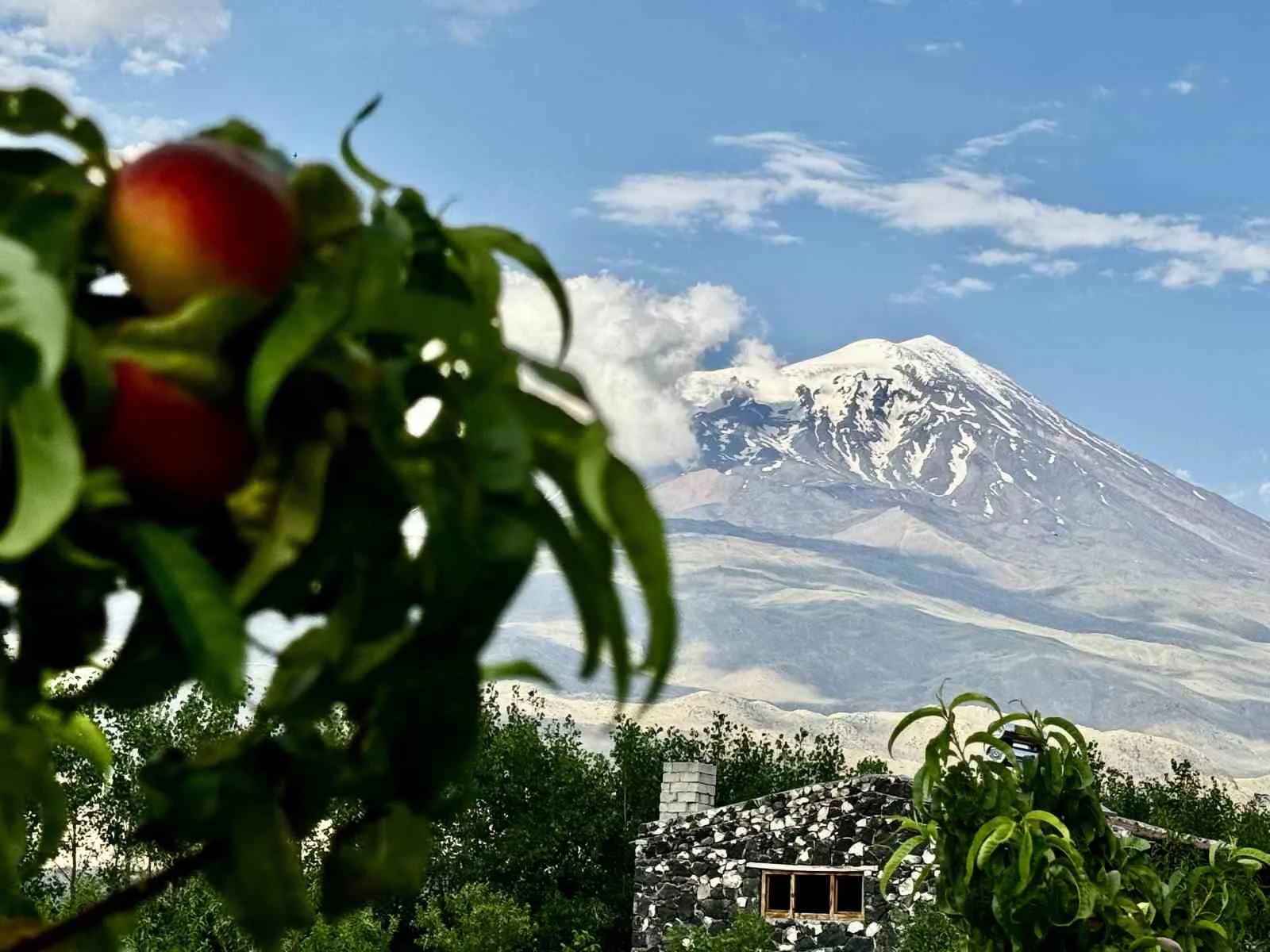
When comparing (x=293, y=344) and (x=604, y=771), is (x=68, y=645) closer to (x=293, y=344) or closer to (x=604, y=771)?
(x=293, y=344)

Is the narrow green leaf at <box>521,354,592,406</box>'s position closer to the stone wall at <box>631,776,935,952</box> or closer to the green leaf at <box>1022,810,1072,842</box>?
the green leaf at <box>1022,810,1072,842</box>

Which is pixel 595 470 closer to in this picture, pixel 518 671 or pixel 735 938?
pixel 518 671

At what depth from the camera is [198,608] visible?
2.31 feet

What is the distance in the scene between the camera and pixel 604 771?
33.9 metres

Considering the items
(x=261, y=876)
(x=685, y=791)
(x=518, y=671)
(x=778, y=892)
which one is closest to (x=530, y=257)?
(x=518, y=671)

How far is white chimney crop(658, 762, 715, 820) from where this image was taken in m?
22.5

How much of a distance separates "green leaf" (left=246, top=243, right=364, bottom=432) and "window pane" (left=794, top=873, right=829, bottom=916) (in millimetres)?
20763

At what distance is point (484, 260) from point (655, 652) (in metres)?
0.22

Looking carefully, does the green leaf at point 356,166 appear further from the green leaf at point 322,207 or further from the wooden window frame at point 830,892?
the wooden window frame at point 830,892

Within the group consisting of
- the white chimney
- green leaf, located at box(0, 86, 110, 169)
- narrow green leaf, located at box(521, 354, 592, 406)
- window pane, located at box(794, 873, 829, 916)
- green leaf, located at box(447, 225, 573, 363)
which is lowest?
window pane, located at box(794, 873, 829, 916)

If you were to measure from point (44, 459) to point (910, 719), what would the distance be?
2.52 m

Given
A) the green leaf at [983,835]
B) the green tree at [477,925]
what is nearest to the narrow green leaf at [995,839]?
the green leaf at [983,835]

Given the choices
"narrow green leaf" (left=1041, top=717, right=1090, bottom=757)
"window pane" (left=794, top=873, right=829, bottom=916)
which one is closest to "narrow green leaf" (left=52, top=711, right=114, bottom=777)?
"narrow green leaf" (left=1041, top=717, right=1090, bottom=757)

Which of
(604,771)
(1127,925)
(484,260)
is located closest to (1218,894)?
(1127,925)
